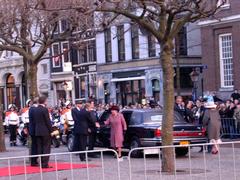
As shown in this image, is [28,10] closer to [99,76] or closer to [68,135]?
[68,135]

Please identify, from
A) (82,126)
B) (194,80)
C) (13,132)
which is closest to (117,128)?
(82,126)

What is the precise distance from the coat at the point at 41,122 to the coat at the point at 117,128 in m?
3.01

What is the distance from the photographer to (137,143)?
21688 mm

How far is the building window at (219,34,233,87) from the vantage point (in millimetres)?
39594

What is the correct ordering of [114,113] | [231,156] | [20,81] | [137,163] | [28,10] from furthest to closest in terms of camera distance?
[20,81]
[28,10]
[114,113]
[137,163]
[231,156]

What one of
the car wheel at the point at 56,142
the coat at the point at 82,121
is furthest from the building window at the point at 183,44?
the coat at the point at 82,121

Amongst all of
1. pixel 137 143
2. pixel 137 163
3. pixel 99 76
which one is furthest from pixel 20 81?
pixel 137 163

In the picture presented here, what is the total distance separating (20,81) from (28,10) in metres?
40.4

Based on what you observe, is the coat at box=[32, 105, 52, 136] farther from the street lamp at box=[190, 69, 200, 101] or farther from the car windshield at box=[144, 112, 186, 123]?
the street lamp at box=[190, 69, 200, 101]

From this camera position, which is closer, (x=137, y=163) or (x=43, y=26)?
(x=137, y=163)

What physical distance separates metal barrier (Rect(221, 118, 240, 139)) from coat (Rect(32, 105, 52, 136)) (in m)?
9.34

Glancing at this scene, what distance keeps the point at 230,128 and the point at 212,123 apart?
4.48m

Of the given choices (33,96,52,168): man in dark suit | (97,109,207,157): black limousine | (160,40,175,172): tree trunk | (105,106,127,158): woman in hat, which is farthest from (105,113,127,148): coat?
(160,40,175,172): tree trunk

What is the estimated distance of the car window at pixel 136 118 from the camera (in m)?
22.0
